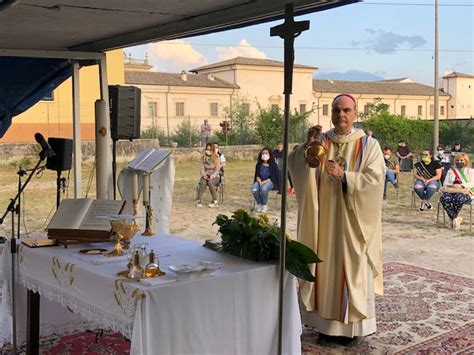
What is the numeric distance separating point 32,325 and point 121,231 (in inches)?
35.9

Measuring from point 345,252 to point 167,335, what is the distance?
1941 millimetres

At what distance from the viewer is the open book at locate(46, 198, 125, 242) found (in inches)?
147

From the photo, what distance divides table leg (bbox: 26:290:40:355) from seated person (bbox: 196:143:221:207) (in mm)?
9291

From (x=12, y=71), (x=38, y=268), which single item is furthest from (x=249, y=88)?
(x=38, y=268)

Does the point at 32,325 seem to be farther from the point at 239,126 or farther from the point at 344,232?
the point at 239,126

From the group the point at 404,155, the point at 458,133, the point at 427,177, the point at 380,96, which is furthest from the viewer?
the point at 380,96

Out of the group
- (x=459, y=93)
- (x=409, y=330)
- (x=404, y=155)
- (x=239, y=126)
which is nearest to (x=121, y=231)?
(x=409, y=330)

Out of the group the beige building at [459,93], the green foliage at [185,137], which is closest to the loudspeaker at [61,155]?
the green foliage at [185,137]

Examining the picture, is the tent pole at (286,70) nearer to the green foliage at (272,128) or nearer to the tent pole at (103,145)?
the tent pole at (103,145)

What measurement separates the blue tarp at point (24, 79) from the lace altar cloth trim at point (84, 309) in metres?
3.61

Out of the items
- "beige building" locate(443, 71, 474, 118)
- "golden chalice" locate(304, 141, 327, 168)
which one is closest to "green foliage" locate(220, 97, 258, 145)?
"beige building" locate(443, 71, 474, 118)

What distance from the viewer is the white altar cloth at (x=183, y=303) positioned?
2855mm

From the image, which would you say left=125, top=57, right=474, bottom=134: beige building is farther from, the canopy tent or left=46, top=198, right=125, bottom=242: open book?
left=46, top=198, right=125, bottom=242: open book

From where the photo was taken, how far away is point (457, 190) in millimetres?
10344
